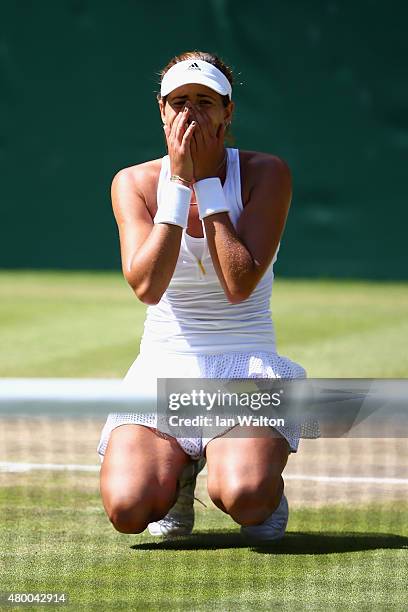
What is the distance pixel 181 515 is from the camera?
4344 mm

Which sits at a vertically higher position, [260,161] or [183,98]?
[183,98]

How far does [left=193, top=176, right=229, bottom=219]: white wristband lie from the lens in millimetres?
4176

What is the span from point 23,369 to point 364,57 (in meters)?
7.37

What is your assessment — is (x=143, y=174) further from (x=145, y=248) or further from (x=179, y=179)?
(x=145, y=248)

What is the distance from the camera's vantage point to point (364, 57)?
14.6 m

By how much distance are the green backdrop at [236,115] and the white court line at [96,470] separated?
920 cm

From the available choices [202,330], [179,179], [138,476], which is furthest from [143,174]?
[138,476]

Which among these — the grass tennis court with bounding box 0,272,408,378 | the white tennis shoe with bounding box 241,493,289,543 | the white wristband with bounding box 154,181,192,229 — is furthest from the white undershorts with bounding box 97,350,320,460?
the grass tennis court with bounding box 0,272,408,378

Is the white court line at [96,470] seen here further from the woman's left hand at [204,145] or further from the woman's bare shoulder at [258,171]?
the woman's left hand at [204,145]

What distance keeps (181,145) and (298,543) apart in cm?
126

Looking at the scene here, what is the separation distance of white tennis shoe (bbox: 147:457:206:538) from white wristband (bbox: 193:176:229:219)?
768 mm

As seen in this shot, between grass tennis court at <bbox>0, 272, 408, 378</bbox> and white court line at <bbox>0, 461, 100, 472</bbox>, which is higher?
grass tennis court at <bbox>0, 272, 408, 378</bbox>

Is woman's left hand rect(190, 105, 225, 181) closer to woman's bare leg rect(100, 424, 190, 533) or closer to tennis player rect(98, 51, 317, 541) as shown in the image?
tennis player rect(98, 51, 317, 541)

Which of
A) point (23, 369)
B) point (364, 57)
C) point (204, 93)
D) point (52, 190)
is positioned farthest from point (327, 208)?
point (204, 93)
